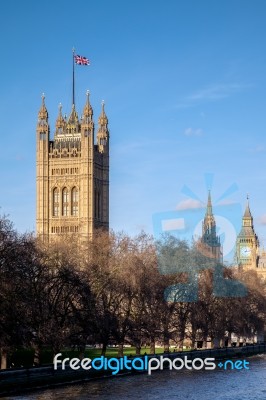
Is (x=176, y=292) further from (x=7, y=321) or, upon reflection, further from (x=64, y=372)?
(x=7, y=321)

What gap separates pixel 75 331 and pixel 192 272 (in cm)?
3025

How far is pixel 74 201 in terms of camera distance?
191875 mm

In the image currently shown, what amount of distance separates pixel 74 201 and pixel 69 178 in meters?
5.01

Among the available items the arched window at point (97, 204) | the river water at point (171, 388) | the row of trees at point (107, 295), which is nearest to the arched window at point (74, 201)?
the arched window at point (97, 204)

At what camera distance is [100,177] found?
199m

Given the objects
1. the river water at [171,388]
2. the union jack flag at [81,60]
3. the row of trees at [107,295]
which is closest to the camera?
the river water at [171,388]

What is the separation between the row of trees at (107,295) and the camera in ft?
223

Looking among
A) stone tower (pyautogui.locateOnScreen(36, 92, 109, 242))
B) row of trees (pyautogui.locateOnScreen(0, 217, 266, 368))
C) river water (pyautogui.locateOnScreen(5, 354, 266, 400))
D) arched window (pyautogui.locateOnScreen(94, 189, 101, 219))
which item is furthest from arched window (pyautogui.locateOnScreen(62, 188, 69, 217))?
river water (pyautogui.locateOnScreen(5, 354, 266, 400))

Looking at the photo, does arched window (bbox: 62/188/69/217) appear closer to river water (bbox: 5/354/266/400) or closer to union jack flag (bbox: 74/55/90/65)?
union jack flag (bbox: 74/55/90/65)

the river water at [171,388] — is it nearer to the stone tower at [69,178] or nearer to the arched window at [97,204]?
the stone tower at [69,178]

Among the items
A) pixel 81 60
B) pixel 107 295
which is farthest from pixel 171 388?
pixel 81 60

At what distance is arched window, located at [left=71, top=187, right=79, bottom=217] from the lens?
191m

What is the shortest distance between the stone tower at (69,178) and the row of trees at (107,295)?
6955cm

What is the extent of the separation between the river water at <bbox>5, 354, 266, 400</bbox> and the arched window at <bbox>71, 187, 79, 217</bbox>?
352 ft
